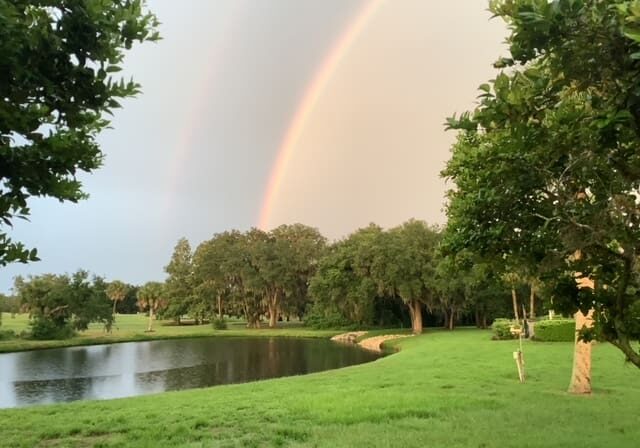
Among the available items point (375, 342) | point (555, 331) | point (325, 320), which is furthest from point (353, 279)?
point (555, 331)

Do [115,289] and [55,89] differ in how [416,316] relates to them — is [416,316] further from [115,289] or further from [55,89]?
[115,289]

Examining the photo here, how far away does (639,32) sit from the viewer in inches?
92.1

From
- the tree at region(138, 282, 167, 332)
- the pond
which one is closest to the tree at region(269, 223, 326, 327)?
the pond

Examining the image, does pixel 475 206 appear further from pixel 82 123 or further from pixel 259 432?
pixel 259 432

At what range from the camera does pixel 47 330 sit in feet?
154

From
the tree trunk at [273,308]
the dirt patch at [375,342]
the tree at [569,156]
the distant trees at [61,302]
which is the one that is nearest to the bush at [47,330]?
the distant trees at [61,302]

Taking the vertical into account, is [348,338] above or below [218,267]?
below

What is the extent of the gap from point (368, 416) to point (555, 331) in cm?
1980

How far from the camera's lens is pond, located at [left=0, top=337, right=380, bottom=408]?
71.6ft

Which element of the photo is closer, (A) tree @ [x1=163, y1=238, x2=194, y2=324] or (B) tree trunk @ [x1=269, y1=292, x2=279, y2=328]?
(B) tree trunk @ [x1=269, y1=292, x2=279, y2=328]

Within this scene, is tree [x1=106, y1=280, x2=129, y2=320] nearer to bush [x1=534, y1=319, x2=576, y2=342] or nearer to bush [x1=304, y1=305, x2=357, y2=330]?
bush [x1=304, y1=305, x2=357, y2=330]

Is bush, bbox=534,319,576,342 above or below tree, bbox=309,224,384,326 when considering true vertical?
below

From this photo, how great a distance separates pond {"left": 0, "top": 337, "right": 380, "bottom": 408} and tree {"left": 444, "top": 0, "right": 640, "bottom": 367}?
19.1 meters

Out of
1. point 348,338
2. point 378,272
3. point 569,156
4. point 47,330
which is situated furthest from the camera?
point 47,330
